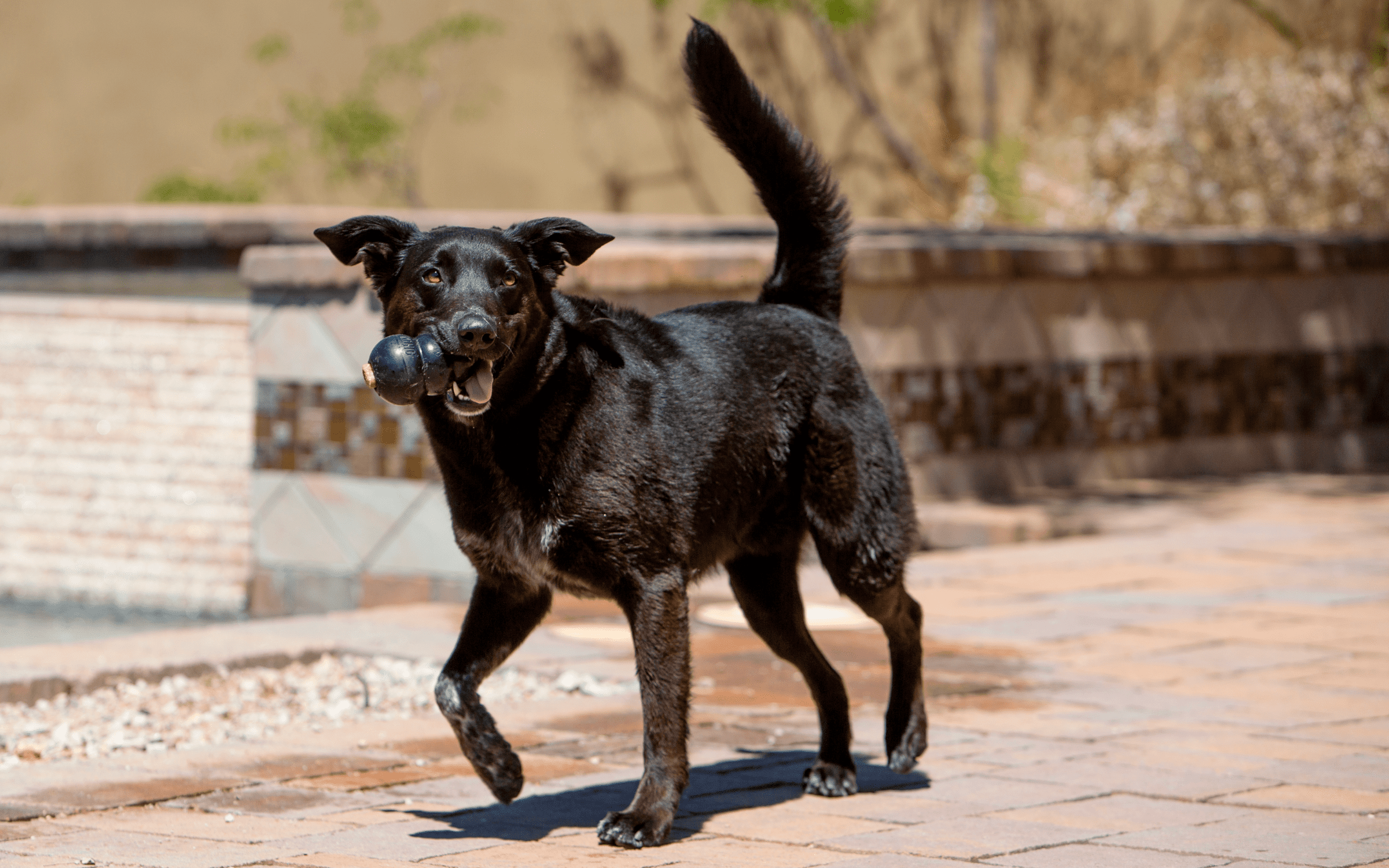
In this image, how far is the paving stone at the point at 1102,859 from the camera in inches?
139

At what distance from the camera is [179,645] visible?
6.04 metres

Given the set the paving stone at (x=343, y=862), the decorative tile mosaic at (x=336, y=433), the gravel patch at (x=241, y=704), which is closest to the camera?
the paving stone at (x=343, y=862)

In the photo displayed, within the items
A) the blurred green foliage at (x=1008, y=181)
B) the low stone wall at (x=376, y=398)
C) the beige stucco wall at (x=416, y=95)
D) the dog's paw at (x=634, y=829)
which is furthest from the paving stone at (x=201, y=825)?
the blurred green foliage at (x=1008, y=181)

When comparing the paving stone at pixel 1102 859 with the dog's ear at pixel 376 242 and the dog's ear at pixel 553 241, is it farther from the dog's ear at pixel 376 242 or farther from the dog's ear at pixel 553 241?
the dog's ear at pixel 376 242

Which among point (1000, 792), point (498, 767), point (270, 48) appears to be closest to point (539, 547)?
point (498, 767)

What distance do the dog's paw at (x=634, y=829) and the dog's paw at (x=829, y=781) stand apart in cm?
63

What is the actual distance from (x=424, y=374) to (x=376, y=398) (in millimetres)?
3487

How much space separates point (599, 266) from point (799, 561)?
358 cm

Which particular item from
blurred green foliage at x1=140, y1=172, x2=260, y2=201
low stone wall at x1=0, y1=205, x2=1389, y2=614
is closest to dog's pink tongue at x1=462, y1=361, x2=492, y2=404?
low stone wall at x1=0, y1=205, x2=1389, y2=614

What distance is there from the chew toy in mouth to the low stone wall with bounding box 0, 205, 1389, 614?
4172 mm

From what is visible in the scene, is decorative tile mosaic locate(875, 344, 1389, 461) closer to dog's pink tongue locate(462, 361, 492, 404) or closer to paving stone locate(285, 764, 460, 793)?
paving stone locate(285, 764, 460, 793)

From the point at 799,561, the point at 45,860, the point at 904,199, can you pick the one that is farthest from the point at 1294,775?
the point at 904,199

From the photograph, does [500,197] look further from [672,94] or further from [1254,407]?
[1254,407]

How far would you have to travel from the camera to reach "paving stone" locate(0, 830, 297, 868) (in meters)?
3.54
